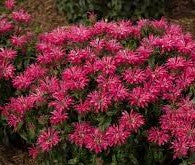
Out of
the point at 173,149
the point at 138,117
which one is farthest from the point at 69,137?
the point at 173,149

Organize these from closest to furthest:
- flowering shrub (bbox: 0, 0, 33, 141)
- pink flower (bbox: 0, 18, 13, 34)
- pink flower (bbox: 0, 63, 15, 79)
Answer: pink flower (bbox: 0, 63, 15, 79) → flowering shrub (bbox: 0, 0, 33, 141) → pink flower (bbox: 0, 18, 13, 34)

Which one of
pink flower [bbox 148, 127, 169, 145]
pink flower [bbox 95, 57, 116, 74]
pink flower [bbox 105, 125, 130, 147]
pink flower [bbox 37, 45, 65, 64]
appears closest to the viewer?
pink flower [bbox 105, 125, 130, 147]

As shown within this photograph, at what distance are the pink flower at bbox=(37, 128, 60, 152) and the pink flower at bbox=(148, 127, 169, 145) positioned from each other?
72cm

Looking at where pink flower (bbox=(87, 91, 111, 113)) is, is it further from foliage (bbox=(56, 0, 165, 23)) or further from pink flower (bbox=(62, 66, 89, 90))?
foliage (bbox=(56, 0, 165, 23))

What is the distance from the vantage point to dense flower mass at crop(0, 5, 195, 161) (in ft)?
13.2

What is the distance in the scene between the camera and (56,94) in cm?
417

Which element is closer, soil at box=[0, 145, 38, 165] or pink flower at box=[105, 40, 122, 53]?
pink flower at box=[105, 40, 122, 53]

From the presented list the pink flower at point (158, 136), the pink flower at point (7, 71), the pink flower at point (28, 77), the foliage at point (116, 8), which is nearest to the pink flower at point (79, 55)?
the pink flower at point (28, 77)

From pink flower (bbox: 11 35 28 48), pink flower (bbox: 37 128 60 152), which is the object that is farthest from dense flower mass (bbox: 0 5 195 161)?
pink flower (bbox: 11 35 28 48)

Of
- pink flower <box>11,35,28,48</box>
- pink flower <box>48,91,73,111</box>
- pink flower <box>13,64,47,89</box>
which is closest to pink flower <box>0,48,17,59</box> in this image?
pink flower <box>11,35,28,48</box>

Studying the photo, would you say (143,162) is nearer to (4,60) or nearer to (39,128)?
(39,128)

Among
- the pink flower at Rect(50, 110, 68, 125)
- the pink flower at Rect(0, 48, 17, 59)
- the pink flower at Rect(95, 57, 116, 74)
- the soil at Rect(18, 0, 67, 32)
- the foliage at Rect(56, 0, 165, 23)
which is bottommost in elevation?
the soil at Rect(18, 0, 67, 32)

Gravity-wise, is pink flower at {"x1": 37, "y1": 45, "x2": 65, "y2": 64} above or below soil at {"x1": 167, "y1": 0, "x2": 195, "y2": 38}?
above

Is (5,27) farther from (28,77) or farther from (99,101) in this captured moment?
(99,101)
